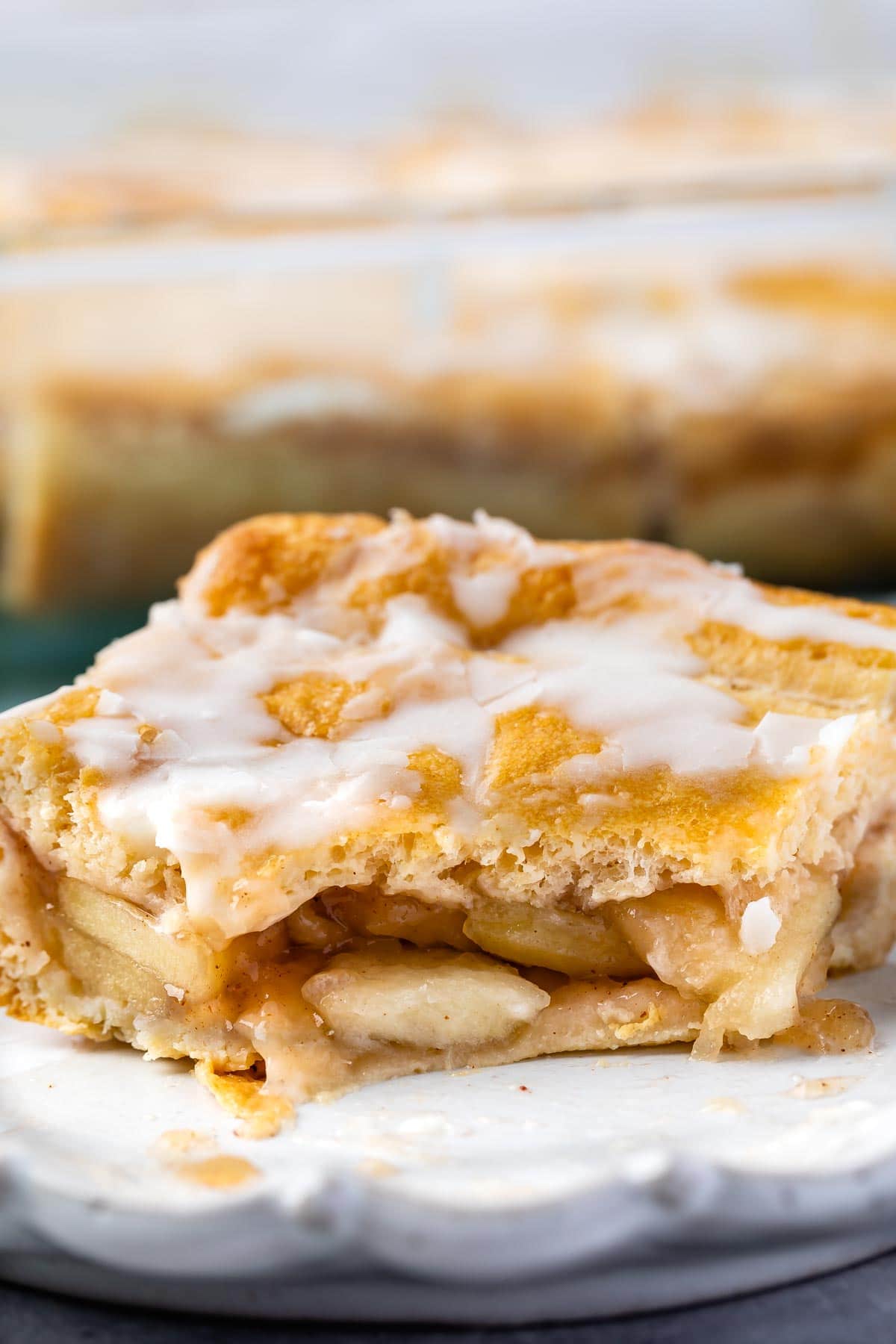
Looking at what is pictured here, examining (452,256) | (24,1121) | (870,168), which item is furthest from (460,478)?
(24,1121)

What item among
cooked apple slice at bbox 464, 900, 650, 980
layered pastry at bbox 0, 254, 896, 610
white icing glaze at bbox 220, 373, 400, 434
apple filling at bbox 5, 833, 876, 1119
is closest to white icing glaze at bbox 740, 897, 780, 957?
apple filling at bbox 5, 833, 876, 1119

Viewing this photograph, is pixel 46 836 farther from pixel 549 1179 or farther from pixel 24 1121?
pixel 549 1179

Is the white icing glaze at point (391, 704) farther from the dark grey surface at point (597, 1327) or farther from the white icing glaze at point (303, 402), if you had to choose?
the white icing glaze at point (303, 402)

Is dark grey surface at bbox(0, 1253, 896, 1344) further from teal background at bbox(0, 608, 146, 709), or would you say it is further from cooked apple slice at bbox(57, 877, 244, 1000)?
teal background at bbox(0, 608, 146, 709)

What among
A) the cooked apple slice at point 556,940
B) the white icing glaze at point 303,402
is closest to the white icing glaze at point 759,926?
the cooked apple slice at point 556,940

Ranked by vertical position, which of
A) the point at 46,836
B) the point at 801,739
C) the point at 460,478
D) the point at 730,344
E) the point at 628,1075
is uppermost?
the point at 801,739

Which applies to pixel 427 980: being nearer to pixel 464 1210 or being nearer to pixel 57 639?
pixel 464 1210
